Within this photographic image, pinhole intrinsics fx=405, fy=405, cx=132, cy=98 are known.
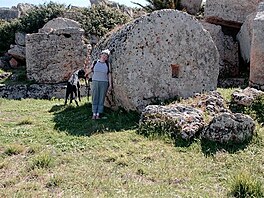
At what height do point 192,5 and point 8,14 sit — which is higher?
point 8,14

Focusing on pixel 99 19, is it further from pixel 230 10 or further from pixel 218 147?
pixel 218 147

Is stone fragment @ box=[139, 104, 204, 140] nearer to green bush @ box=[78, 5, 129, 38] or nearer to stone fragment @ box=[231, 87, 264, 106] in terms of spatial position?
stone fragment @ box=[231, 87, 264, 106]

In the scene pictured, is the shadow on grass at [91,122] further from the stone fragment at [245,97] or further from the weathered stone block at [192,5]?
the weathered stone block at [192,5]

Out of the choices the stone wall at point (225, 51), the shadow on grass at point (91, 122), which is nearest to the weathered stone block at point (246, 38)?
the stone wall at point (225, 51)

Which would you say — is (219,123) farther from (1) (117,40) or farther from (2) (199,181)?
(1) (117,40)

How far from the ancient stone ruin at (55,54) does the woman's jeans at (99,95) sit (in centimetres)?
703

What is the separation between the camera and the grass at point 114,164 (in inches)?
178

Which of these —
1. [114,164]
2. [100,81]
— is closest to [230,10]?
[100,81]

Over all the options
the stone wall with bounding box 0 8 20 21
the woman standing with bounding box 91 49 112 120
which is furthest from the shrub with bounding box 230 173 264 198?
the stone wall with bounding box 0 8 20 21

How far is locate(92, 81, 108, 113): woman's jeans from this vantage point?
26.8 feet

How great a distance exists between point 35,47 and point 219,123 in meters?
10.3

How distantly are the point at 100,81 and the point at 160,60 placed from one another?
1305mm

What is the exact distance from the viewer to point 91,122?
7797 mm

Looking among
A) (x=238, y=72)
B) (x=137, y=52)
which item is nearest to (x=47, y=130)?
(x=137, y=52)
